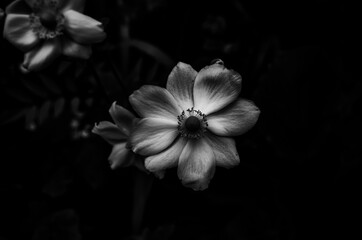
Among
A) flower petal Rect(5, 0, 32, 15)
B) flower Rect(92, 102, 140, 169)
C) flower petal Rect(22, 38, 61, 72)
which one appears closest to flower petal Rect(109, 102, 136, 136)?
flower Rect(92, 102, 140, 169)

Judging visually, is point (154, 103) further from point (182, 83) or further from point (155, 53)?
point (155, 53)

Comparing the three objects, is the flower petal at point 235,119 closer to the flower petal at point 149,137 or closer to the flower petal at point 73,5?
the flower petal at point 149,137

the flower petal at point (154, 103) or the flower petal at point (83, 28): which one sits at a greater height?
the flower petal at point (83, 28)

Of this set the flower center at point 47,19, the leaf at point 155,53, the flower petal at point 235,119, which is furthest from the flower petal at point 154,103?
the leaf at point 155,53

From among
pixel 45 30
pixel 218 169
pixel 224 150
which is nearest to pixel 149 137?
pixel 224 150

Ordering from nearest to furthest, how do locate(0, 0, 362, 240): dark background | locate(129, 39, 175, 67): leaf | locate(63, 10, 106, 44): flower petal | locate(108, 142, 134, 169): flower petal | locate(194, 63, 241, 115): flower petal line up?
locate(194, 63, 241, 115): flower petal
locate(63, 10, 106, 44): flower petal
locate(108, 142, 134, 169): flower petal
locate(0, 0, 362, 240): dark background
locate(129, 39, 175, 67): leaf

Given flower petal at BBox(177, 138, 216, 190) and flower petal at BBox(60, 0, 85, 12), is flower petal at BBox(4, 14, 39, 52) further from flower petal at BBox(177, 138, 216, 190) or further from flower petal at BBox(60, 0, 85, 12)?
flower petal at BBox(177, 138, 216, 190)

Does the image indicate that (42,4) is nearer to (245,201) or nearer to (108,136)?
(108,136)
